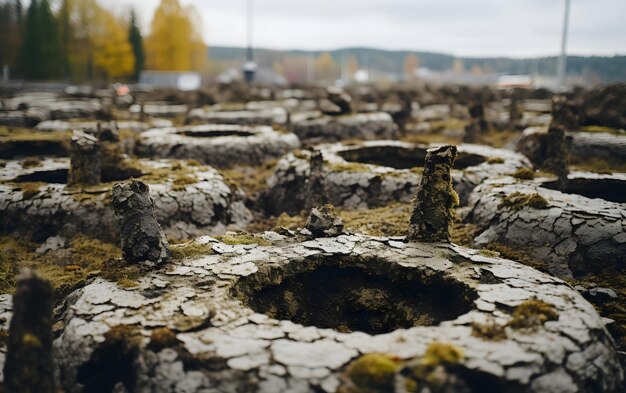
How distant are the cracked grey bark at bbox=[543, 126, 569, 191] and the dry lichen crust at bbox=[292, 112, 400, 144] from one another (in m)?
7.32

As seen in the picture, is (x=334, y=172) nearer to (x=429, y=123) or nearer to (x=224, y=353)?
(x=224, y=353)

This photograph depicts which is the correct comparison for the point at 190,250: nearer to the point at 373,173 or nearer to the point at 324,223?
the point at 324,223

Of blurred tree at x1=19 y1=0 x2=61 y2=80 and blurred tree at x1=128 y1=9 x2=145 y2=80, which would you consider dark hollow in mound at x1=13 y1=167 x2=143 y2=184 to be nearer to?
blurred tree at x1=19 y1=0 x2=61 y2=80

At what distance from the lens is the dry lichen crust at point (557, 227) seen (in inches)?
246

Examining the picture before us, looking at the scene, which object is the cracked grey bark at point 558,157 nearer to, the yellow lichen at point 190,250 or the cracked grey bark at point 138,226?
the yellow lichen at point 190,250

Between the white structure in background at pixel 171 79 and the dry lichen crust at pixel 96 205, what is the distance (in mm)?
45198

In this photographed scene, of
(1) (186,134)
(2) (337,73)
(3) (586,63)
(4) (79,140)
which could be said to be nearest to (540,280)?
(4) (79,140)

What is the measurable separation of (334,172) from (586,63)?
3200 centimetres

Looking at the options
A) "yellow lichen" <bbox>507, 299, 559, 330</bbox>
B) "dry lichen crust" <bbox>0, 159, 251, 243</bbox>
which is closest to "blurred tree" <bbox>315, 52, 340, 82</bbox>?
"dry lichen crust" <bbox>0, 159, 251, 243</bbox>

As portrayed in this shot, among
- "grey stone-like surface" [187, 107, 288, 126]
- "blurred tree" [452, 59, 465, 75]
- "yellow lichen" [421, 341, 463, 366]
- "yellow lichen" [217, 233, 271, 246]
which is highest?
"blurred tree" [452, 59, 465, 75]

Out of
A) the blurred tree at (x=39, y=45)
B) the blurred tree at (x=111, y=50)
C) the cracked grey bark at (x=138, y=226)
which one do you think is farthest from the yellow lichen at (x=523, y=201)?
the blurred tree at (x=111, y=50)

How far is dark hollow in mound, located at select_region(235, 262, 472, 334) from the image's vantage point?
5.03m

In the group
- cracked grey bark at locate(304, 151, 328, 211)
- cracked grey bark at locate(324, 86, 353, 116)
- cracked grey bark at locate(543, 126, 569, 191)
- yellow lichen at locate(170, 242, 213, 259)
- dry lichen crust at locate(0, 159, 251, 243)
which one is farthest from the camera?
cracked grey bark at locate(324, 86, 353, 116)

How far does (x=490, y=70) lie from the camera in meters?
118
